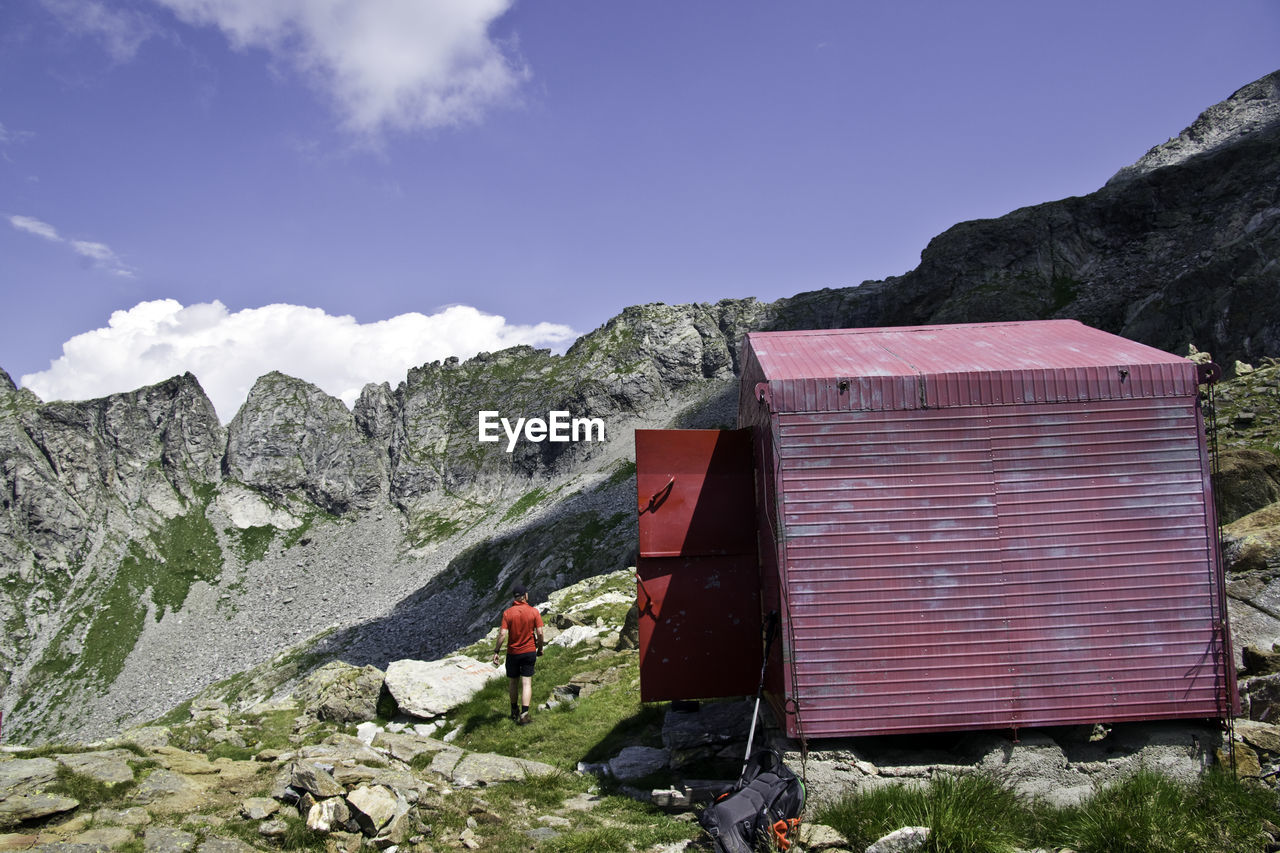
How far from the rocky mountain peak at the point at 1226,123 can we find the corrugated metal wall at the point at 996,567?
90.8 m

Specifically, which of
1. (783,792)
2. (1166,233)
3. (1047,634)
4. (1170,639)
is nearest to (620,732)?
(783,792)

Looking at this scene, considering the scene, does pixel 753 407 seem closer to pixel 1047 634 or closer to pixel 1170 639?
pixel 1047 634

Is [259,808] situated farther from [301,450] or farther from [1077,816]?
[301,450]

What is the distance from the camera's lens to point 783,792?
7855 millimetres

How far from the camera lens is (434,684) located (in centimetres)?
1460

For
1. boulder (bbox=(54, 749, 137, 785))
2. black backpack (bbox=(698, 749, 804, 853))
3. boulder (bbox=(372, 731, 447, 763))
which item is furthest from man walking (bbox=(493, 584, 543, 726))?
boulder (bbox=(54, 749, 137, 785))

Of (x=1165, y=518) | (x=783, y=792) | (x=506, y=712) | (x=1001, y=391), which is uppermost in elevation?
(x=1001, y=391)

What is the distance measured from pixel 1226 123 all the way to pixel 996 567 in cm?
10594

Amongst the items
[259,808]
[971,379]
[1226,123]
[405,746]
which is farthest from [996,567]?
[1226,123]

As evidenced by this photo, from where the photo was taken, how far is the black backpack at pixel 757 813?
720 cm

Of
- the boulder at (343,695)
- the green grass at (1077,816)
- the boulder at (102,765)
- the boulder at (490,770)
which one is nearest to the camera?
the green grass at (1077,816)

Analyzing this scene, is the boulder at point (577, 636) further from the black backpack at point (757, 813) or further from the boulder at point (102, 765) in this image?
the boulder at point (102, 765)

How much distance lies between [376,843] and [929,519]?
738cm

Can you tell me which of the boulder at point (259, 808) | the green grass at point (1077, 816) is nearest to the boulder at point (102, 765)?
the boulder at point (259, 808)
